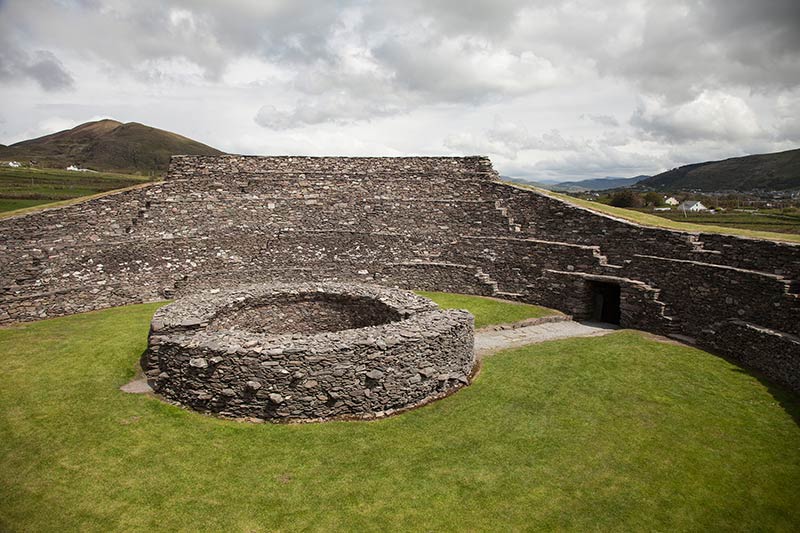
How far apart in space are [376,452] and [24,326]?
16475 millimetres

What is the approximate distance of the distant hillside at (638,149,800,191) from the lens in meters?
153

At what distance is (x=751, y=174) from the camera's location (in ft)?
554

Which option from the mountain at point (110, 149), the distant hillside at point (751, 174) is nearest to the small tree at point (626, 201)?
the distant hillside at point (751, 174)

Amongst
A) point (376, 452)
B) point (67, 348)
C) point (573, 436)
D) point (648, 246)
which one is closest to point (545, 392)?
point (573, 436)

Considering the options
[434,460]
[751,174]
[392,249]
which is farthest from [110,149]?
[751,174]

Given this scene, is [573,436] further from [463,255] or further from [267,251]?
[267,251]

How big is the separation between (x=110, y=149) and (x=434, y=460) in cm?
20050

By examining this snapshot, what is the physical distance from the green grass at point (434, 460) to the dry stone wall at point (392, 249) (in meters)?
3.59

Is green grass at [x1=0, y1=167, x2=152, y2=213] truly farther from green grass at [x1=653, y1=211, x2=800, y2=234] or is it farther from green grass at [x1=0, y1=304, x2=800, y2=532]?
green grass at [x1=653, y1=211, x2=800, y2=234]

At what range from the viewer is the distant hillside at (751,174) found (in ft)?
503

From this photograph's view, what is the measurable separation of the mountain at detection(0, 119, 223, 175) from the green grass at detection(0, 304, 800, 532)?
506 ft

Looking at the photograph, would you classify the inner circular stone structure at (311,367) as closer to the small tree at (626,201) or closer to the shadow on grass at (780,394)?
the shadow on grass at (780,394)

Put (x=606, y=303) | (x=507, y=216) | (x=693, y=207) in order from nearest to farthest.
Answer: (x=606, y=303) → (x=507, y=216) → (x=693, y=207)

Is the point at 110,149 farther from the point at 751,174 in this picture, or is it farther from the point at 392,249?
the point at 751,174
